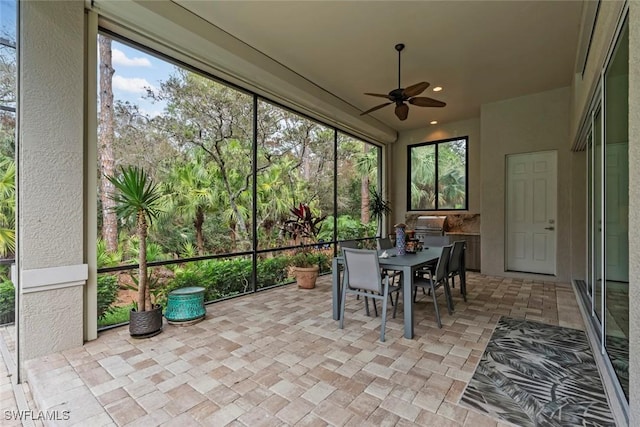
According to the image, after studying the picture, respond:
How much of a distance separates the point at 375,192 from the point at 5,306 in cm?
649

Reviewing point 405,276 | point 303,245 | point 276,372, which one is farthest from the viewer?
point 303,245

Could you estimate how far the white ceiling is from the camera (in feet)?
10.2

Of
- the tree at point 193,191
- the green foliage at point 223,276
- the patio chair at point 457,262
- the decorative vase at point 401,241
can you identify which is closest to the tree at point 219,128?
the tree at point 193,191

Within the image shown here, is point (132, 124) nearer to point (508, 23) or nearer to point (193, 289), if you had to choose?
point (193, 289)

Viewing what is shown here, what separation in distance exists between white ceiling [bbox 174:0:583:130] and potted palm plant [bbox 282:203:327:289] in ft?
7.34

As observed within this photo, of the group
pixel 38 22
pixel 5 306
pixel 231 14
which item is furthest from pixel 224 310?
pixel 231 14

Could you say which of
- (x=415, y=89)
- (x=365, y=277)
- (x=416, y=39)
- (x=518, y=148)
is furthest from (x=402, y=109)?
(x=518, y=148)

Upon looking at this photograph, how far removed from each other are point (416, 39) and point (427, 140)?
12.5 ft

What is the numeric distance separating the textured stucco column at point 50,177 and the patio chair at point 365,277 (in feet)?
7.93

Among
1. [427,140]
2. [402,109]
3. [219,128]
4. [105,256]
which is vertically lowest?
[105,256]

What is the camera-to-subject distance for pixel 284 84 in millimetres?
4340

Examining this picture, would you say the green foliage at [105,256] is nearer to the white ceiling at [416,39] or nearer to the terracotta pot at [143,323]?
the terracotta pot at [143,323]

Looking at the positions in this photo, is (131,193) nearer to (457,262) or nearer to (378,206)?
(457,262)

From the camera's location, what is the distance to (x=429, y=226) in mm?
6727
